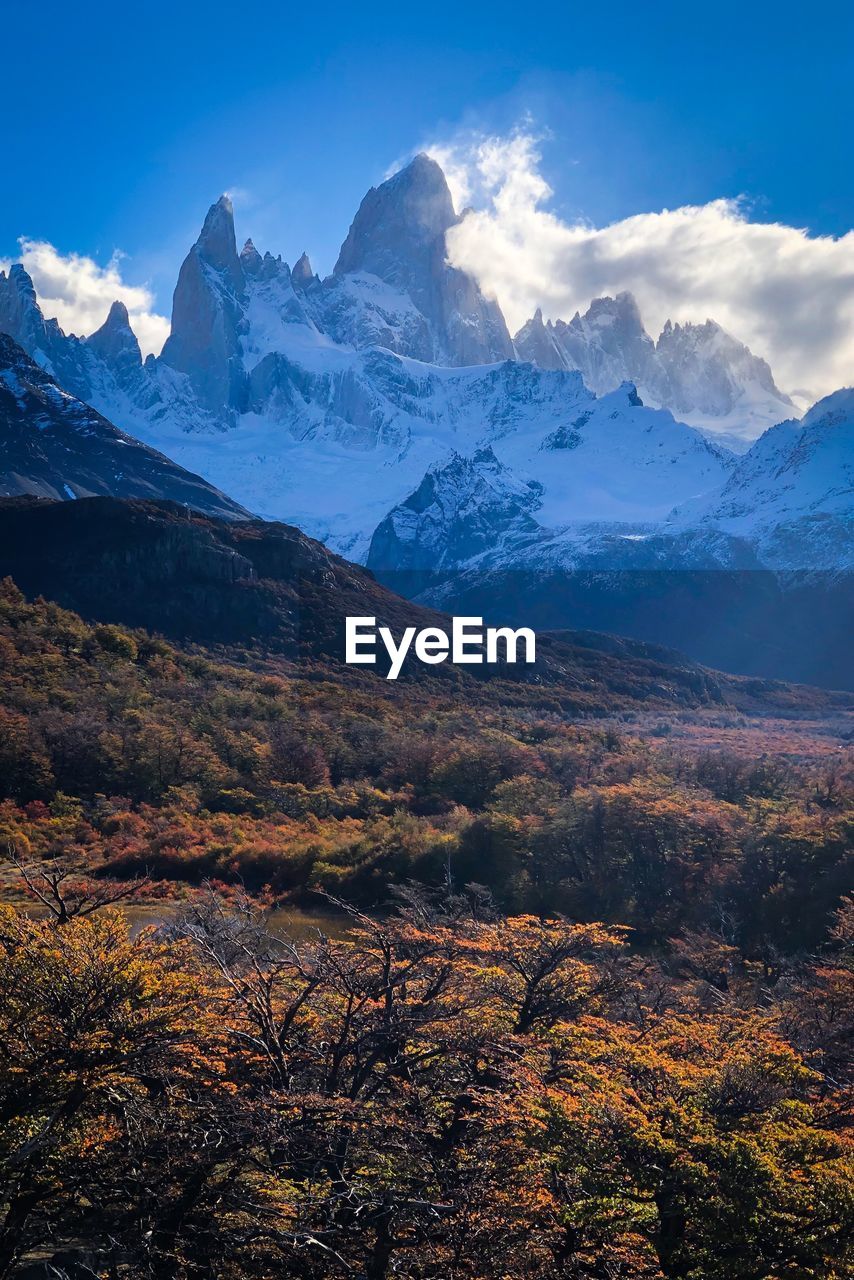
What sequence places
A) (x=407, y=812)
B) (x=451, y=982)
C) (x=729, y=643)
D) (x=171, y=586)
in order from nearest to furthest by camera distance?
(x=451, y=982), (x=407, y=812), (x=171, y=586), (x=729, y=643)

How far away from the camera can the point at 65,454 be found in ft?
475

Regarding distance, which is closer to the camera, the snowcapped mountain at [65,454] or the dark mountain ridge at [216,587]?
the dark mountain ridge at [216,587]

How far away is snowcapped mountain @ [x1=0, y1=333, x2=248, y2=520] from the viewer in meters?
133

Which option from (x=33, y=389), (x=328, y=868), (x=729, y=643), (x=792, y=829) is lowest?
(x=328, y=868)

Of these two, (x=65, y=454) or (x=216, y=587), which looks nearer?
(x=216, y=587)

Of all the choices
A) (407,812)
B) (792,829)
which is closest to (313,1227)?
(792,829)

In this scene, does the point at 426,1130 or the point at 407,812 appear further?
the point at 407,812

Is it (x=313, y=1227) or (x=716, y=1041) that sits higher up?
(x=716, y=1041)

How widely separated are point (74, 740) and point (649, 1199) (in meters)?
40.2

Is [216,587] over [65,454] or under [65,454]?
under

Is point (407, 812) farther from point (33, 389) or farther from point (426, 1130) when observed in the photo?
point (33, 389)

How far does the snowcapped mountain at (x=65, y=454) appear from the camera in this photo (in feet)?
436

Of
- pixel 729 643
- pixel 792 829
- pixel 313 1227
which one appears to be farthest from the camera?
pixel 729 643

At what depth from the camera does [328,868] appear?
37406mm
